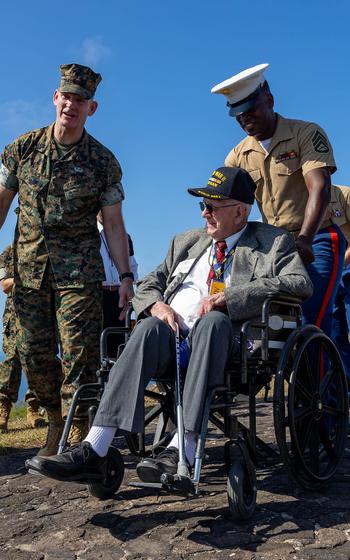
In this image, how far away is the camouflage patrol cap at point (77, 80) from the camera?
4.97 meters

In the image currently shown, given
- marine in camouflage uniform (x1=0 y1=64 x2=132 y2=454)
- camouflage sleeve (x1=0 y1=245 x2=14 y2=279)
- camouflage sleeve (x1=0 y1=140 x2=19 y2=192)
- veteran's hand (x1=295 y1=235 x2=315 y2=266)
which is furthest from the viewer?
camouflage sleeve (x1=0 y1=245 x2=14 y2=279)

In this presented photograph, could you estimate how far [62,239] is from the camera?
5.05m

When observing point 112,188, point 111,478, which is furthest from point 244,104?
point 111,478

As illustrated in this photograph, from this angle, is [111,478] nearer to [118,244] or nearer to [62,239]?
[62,239]

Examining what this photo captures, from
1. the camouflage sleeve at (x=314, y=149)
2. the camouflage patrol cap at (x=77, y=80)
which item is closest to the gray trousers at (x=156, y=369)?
the camouflage sleeve at (x=314, y=149)

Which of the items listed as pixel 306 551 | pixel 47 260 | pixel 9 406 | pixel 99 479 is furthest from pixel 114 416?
pixel 9 406

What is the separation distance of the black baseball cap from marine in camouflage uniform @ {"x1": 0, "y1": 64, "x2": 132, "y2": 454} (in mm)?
1054

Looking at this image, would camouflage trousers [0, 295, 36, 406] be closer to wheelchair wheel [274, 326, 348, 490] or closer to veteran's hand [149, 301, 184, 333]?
veteran's hand [149, 301, 184, 333]

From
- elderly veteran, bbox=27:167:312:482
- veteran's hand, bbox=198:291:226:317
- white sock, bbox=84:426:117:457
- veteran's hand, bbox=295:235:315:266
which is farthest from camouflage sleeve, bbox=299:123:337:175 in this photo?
white sock, bbox=84:426:117:457

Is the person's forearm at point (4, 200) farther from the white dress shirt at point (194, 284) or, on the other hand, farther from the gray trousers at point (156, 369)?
the gray trousers at point (156, 369)

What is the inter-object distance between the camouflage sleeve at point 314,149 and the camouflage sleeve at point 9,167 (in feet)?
5.99

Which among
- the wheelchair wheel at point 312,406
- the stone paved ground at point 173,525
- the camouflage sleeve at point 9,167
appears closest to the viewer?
the stone paved ground at point 173,525

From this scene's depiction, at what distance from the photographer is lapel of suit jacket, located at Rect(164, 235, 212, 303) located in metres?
4.36

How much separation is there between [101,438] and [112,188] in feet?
6.83
